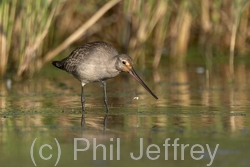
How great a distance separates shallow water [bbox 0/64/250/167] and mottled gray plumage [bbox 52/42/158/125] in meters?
0.40

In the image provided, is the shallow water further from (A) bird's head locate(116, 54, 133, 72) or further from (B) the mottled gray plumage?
(A) bird's head locate(116, 54, 133, 72)

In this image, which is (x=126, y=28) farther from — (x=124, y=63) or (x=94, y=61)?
(x=124, y=63)

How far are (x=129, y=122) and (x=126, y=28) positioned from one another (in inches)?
210

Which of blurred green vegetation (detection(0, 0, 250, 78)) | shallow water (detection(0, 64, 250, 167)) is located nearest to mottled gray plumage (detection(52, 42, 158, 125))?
shallow water (detection(0, 64, 250, 167))

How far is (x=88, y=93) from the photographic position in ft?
32.2

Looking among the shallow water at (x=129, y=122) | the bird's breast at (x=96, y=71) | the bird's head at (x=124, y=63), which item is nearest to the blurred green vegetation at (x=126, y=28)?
the shallow water at (x=129, y=122)

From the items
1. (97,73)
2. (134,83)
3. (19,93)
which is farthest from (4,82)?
(97,73)

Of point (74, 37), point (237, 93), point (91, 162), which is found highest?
point (74, 37)

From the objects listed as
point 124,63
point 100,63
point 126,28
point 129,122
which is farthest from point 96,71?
point 126,28

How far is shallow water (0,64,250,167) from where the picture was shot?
18.9 ft

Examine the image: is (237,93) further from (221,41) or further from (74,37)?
(221,41)

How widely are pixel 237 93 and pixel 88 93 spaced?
2.07 metres

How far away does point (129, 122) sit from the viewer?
7395 millimetres

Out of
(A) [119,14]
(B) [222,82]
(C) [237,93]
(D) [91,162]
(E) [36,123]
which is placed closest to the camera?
(D) [91,162]
